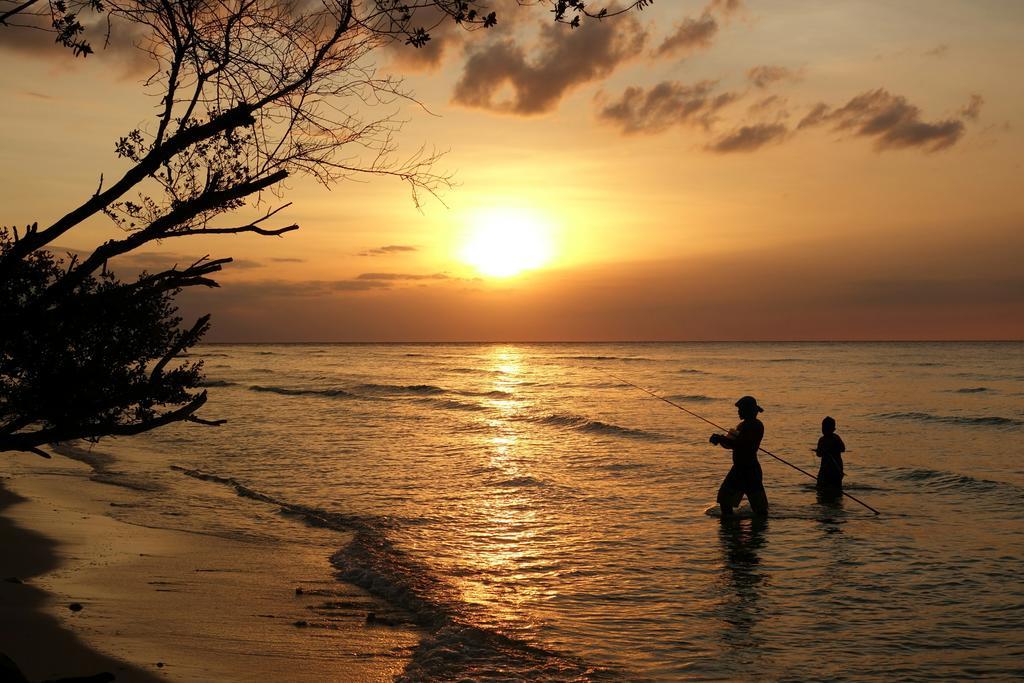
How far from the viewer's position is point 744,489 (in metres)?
14.3

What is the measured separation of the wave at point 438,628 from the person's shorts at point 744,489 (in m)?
5.54

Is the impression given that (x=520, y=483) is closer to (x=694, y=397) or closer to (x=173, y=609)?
(x=173, y=609)

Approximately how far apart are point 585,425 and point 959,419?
620 inches

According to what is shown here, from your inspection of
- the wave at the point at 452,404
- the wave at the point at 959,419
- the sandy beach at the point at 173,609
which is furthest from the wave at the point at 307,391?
the sandy beach at the point at 173,609

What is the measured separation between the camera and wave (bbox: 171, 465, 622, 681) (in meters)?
7.79

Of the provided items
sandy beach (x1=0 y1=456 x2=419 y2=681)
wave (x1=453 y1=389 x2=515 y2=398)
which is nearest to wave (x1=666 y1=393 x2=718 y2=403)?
wave (x1=453 y1=389 x2=515 y2=398)

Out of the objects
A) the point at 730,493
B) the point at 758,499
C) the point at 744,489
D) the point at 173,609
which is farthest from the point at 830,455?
the point at 173,609

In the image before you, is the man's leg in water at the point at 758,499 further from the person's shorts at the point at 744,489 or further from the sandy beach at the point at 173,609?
the sandy beach at the point at 173,609

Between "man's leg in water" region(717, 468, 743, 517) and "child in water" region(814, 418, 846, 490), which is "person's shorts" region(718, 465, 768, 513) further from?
"child in water" region(814, 418, 846, 490)

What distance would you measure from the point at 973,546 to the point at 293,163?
1227cm

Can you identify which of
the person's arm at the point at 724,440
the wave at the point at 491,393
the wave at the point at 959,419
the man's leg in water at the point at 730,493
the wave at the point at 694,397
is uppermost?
the person's arm at the point at 724,440

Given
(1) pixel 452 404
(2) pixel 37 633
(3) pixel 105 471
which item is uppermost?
(2) pixel 37 633

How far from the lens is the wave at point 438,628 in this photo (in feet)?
25.6

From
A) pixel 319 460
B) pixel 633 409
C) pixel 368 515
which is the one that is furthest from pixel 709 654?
pixel 633 409
